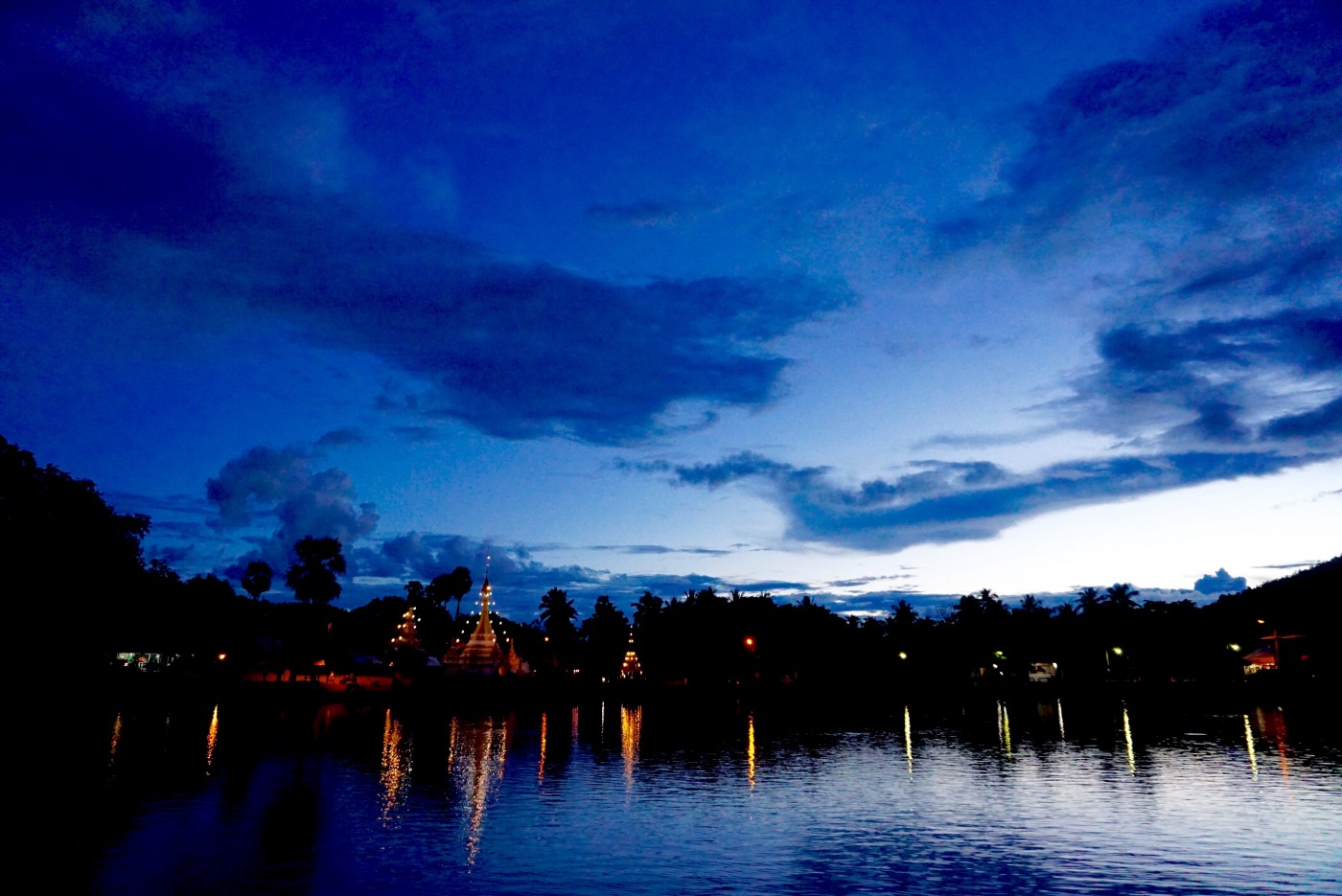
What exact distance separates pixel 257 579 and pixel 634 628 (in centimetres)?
6085

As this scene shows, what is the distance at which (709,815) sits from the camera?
73.5 feet

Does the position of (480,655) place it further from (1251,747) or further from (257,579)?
(1251,747)

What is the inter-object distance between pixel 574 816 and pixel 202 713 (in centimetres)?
3935

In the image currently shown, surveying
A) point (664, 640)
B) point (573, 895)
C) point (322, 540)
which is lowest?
point (573, 895)

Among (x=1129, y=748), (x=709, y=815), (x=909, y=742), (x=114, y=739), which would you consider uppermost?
(x=114, y=739)

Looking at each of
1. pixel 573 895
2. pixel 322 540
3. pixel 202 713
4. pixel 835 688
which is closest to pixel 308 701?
pixel 202 713

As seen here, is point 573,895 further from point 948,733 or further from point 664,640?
point 664,640

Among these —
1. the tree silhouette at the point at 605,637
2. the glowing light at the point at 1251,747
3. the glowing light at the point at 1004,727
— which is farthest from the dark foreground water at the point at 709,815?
the tree silhouette at the point at 605,637

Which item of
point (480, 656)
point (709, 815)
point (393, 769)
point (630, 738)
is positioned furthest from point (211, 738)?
point (480, 656)

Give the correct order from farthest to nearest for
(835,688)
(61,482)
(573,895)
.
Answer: (835,688) → (61,482) → (573,895)

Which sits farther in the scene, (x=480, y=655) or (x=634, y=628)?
(x=634, y=628)

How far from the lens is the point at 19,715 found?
144ft

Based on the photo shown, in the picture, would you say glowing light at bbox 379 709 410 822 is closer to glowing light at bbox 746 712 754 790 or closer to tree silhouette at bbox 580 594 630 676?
glowing light at bbox 746 712 754 790

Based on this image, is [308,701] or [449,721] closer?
[449,721]
